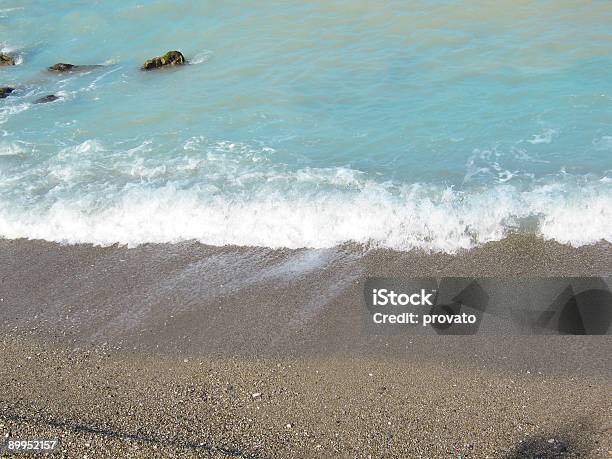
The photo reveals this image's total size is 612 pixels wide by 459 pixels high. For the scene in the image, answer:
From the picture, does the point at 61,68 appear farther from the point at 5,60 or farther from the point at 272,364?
the point at 272,364

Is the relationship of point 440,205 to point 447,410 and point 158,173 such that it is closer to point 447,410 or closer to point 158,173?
point 447,410

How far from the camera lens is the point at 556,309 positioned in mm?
9844

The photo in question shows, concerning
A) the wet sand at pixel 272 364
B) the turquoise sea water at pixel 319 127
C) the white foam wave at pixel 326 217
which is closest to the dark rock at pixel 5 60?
the turquoise sea water at pixel 319 127

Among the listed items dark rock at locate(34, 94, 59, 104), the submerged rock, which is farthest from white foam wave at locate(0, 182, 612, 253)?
the submerged rock

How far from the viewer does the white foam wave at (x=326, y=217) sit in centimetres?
1190

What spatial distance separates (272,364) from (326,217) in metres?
4.29

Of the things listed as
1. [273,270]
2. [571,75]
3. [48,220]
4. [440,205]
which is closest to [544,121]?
[571,75]

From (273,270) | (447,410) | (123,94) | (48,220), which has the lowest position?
(447,410)

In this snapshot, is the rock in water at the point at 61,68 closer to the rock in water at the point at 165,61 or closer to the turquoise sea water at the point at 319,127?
the turquoise sea water at the point at 319,127

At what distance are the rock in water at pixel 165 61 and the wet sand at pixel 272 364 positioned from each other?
10.8m

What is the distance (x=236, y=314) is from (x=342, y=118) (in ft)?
27.5

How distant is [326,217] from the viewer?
12578 mm

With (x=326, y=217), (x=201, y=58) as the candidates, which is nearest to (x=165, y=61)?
(x=201, y=58)

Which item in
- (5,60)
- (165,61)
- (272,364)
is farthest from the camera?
(5,60)
